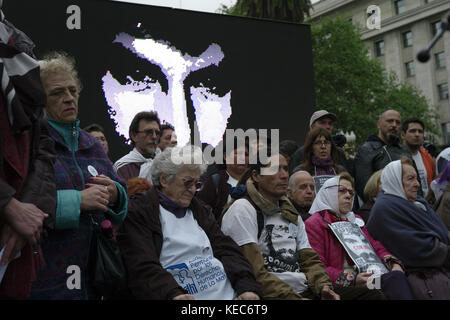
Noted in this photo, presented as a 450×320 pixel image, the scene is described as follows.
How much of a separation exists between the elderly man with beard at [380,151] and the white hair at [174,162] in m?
3.35

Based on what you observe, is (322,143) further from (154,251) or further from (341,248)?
(154,251)

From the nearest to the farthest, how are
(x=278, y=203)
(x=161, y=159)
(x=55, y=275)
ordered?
1. (x=55, y=275)
2. (x=161, y=159)
3. (x=278, y=203)

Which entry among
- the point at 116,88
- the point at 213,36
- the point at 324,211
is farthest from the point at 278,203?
the point at 213,36

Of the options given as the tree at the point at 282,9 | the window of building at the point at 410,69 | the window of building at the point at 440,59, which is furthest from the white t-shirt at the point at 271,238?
the window of building at the point at 410,69

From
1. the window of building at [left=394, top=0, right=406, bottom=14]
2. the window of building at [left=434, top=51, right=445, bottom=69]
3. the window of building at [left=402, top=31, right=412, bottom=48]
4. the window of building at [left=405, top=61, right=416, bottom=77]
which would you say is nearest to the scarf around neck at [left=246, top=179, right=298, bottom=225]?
the window of building at [left=434, top=51, right=445, bottom=69]

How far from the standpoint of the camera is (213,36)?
9555 mm

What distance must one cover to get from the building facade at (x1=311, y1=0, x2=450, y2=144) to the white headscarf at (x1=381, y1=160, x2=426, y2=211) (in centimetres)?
3220

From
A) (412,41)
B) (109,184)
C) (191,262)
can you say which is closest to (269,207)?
(191,262)

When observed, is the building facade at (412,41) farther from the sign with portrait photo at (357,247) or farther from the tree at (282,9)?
the sign with portrait photo at (357,247)

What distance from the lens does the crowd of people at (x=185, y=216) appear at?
2.23 metres

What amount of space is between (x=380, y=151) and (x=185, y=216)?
12.5ft

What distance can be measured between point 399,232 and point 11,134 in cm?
365

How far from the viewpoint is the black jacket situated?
6.55 m

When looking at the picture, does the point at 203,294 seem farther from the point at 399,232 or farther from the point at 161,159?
the point at 399,232
